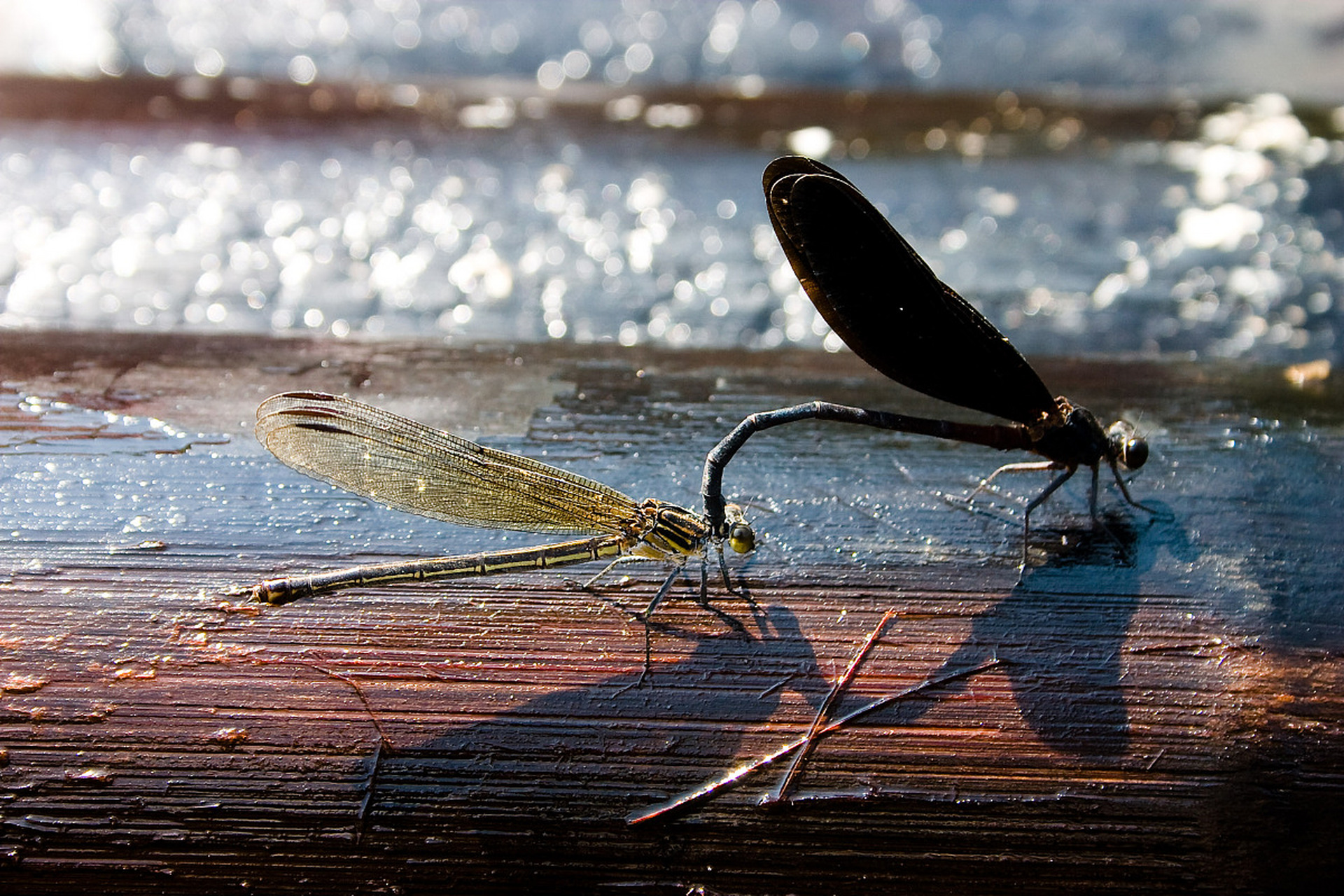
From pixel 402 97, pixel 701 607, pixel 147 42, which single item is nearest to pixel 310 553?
pixel 701 607

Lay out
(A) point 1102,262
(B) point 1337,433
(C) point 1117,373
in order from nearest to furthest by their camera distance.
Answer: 1. (B) point 1337,433
2. (C) point 1117,373
3. (A) point 1102,262

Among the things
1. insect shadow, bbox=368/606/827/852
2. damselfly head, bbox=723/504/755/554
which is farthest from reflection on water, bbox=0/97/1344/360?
insect shadow, bbox=368/606/827/852

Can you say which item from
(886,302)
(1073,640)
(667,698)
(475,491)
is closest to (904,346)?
(886,302)

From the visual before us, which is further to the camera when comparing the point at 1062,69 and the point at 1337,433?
the point at 1062,69

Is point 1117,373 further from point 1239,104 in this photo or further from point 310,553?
point 1239,104

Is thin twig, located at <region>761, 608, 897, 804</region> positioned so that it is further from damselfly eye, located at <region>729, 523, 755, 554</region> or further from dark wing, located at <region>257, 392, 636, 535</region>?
dark wing, located at <region>257, 392, 636, 535</region>

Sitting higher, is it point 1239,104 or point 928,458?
point 1239,104

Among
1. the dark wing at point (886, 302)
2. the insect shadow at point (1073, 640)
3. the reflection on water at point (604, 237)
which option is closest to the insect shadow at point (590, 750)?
the insect shadow at point (1073, 640)

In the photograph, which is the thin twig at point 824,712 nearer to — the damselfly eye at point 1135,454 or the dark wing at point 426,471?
the dark wing at point 426,471
